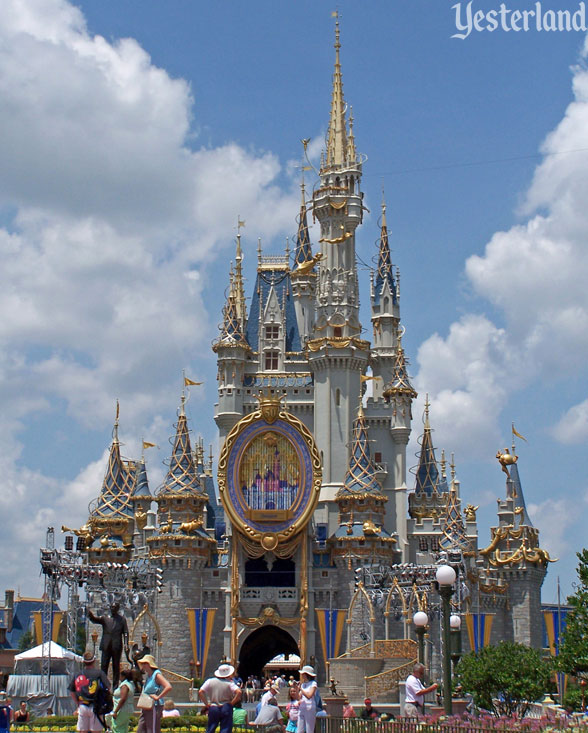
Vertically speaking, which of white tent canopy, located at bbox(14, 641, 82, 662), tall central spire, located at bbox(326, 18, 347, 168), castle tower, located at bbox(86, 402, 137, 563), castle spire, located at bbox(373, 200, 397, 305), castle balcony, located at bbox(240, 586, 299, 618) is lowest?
white tent canopy, located at bbox(14, 641, 82, 662)

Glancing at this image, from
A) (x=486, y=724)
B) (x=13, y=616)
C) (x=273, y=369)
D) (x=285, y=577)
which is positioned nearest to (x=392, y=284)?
(x=273, y=369)

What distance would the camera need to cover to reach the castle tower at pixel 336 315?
240ft

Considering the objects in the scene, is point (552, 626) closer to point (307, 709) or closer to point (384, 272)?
point (384, 272)

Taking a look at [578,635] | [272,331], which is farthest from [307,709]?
[272,331]

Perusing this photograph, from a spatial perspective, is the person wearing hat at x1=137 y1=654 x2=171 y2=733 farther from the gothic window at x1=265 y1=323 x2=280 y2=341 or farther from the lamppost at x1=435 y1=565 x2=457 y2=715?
the gothic window at x1=265 y1=323 x2=280 y2=341

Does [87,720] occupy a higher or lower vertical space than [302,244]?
lower

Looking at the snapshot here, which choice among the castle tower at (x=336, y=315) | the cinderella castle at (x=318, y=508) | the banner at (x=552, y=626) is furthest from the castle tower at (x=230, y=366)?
the banner at (x=552, y=626)

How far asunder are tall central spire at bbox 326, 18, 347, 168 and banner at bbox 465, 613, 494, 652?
32789 mm

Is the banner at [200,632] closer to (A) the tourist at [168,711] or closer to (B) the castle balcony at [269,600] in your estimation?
(B) the castle balcony at [269,600]

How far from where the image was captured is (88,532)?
7656cm

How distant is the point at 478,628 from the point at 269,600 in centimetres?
1272

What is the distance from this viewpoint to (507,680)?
34.2m

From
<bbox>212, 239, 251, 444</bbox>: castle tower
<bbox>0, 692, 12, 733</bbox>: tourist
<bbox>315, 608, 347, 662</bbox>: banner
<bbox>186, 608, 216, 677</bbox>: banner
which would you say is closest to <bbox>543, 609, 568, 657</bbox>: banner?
<bbox>315, 608, 347, 662</bbox>: banner

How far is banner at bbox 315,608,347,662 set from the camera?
2485 inches
